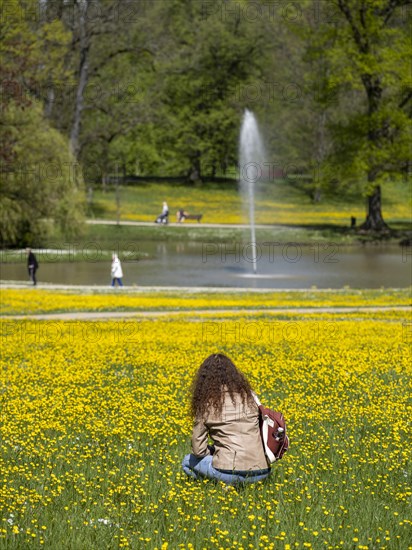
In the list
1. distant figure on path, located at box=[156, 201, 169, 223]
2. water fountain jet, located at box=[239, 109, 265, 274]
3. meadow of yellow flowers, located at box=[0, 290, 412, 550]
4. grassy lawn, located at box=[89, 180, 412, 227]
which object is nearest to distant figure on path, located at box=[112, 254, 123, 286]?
meadow of yellow flowers, located at box=[0, 290, 412, 550]

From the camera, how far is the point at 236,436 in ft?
25.5

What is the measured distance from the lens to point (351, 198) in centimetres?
8456

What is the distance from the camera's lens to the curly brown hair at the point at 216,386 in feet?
25.4

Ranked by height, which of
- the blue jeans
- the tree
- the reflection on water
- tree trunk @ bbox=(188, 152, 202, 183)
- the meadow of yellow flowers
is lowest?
the reflection on water

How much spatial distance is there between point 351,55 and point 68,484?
5137cm

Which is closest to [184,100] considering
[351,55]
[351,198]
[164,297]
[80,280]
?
[351,198]

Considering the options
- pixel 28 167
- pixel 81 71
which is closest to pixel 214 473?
pixel 28 167

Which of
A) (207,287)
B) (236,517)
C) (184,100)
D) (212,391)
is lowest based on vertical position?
(207,287)

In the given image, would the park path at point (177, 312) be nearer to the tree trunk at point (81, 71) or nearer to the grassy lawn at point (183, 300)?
the grassy lawn at point (183, 300)

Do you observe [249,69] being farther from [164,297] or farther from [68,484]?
[68,484]

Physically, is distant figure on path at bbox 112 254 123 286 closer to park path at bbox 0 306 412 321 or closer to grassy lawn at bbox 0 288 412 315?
grassy lawn at bbox 0 288 412 315

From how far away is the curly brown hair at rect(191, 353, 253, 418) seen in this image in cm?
774

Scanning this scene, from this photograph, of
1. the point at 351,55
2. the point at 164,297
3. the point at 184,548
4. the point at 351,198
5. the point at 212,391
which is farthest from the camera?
the point at 351,198

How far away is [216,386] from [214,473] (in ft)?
2.50
